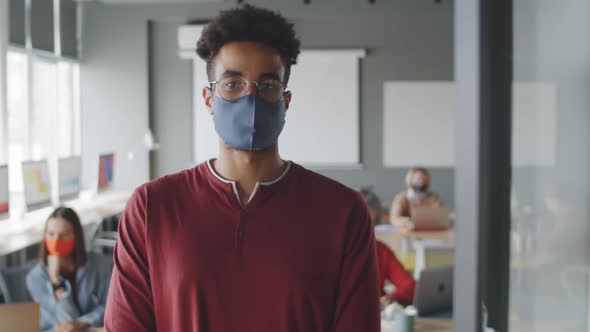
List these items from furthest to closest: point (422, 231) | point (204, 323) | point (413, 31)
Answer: point (413, 31) < point (422, 231) < point (204, 323)

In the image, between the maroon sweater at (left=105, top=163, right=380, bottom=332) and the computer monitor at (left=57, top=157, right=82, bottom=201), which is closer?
the maroon sweater at (left=105, top=163, right=380, bottom=332)

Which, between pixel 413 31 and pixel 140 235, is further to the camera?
pixel 413 31

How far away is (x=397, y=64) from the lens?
7.73m

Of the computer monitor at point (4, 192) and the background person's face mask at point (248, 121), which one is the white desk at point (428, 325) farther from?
the computer monitor at point (4, 192)

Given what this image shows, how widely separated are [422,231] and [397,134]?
9.89 ft

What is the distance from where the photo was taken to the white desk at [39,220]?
418 cm

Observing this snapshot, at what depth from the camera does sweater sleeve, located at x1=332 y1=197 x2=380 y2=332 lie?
3.67 ft

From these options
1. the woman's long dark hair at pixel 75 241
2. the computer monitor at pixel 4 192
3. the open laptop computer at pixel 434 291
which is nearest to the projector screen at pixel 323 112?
the computer monitor at pixel 4 192

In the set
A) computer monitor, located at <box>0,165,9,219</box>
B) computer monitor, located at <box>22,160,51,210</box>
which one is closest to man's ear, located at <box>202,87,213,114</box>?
computer monitor, located at <box>0,165,9,219</box>

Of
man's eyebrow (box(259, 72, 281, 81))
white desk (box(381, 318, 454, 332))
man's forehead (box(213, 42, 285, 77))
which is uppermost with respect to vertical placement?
man's forehead (box(213, 42, 285, 77))

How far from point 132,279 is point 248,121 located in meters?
0.36

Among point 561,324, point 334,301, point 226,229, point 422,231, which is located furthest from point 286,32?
point 422,231

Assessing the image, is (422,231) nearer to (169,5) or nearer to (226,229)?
(226,229)

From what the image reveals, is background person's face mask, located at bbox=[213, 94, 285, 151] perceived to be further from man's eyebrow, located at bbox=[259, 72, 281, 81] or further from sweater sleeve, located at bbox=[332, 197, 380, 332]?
sweater sleeve, located at bbox=[332, 197, 380, 332]
